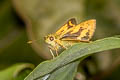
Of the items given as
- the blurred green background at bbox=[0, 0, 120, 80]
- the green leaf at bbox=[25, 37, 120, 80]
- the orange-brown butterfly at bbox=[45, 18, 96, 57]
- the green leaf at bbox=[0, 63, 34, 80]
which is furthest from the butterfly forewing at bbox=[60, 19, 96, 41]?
the blurred green background at bbox=[0, 0, 120, 80]

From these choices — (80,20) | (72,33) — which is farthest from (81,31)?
(80,20)

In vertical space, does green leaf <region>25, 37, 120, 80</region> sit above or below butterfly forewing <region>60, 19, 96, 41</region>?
below

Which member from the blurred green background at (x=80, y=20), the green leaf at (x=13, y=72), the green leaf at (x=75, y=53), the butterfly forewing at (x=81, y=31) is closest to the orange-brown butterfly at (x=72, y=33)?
the butterfly forewing at (x=81, y=31)

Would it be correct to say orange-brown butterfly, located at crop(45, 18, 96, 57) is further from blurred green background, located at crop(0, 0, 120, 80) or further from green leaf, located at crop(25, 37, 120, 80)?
blurred green background, located at crop(0, 0, 120, 80)

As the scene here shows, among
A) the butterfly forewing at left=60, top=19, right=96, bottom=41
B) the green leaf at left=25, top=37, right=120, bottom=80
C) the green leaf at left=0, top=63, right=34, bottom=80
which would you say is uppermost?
the butterfly forewing at left=60, top=19, right=96, bottom=41

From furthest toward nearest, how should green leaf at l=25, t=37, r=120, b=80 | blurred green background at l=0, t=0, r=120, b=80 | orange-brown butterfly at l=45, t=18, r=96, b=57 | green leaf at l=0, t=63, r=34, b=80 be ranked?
blurred green background at l=0, t=0, r=120, b=80
green leaf at l=0, t=63, r=34, b=80
orange-brown butterfly at l=45, t=18, r=96, b=57
green leaf at l=25, t=37, r=120, b=80

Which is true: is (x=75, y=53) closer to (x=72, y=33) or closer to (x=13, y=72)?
(x=72, y=33)

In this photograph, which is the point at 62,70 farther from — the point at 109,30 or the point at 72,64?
the point at 109,30

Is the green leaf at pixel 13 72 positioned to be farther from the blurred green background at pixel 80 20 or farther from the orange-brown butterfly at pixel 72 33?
the blurred green background at pixel 80 20
